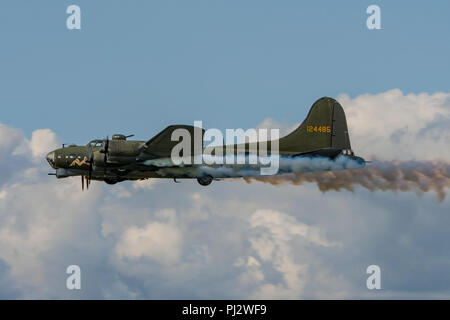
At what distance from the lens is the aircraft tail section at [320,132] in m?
46.2

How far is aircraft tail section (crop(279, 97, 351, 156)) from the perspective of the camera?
46.2 m

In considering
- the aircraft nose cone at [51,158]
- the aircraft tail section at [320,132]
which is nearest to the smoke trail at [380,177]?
the aircraft tail section at [320,132]

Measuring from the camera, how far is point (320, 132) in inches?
1841

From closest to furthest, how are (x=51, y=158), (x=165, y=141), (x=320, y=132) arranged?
1. (x=165, y=141)
2. (x=51, y=158)
3. (x=320, y=132)

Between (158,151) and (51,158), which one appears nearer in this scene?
(158,151)

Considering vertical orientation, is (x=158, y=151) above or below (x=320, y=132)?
below

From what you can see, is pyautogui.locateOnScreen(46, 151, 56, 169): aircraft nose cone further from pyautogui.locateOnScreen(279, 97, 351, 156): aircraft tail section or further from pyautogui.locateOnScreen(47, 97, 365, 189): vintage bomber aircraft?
pyautogui.locateOnScreen(279, 97, 351, 156): aircraft tail section

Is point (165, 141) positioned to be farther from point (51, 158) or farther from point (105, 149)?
point (51, 158)

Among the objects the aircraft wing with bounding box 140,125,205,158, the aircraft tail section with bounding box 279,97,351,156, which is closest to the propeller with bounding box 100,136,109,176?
the aircraft wing with bounding box 140,125,205,158

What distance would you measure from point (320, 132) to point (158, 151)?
1001 centimetres

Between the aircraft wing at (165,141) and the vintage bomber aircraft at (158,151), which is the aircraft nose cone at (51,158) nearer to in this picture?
the vintage bomber aircraft at (158,151)

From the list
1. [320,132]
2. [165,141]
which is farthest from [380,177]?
[165,141]

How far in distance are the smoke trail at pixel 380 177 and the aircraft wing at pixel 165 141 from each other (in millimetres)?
5052
